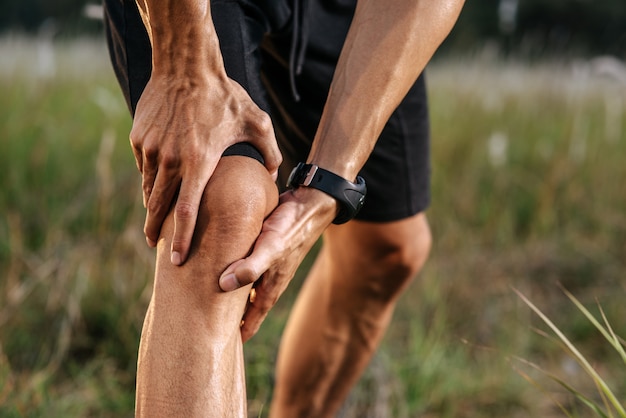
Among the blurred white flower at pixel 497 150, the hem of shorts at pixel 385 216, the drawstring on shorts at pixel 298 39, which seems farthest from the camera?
the blurred white flower at pixel 497 150

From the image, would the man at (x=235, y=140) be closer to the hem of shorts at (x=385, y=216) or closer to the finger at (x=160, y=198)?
the finger at (x=160, y=198)

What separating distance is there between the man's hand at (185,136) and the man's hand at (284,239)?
0.09 metres

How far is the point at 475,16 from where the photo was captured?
19453mm

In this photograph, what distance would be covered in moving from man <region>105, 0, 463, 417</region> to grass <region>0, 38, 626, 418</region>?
423mm

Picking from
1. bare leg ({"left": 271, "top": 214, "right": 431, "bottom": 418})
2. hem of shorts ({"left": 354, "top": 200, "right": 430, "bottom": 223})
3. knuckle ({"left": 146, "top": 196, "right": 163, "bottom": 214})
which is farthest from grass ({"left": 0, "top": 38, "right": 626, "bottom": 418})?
knuckle ({"left": 146, "top": 196, "right": 163, "bottom": 214})

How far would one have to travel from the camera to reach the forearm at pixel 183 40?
42.2 inches

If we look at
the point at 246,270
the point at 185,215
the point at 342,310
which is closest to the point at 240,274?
the point at 246,270

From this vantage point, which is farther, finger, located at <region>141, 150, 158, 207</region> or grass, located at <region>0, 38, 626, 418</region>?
grass, located at <region>0, 38, 626, 418</region>

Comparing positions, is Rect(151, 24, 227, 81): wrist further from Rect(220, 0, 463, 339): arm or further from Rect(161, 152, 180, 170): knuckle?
Rect(220, 0, 463, 339): arm

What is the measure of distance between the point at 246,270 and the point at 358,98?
1.21 feet

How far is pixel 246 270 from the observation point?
3.35 ft

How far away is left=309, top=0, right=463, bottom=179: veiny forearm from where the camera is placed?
122 cm

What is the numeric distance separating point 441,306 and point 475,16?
17.7 metres

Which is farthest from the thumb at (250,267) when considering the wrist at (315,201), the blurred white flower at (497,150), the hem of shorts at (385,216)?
the blurred white flower at (497,150)
